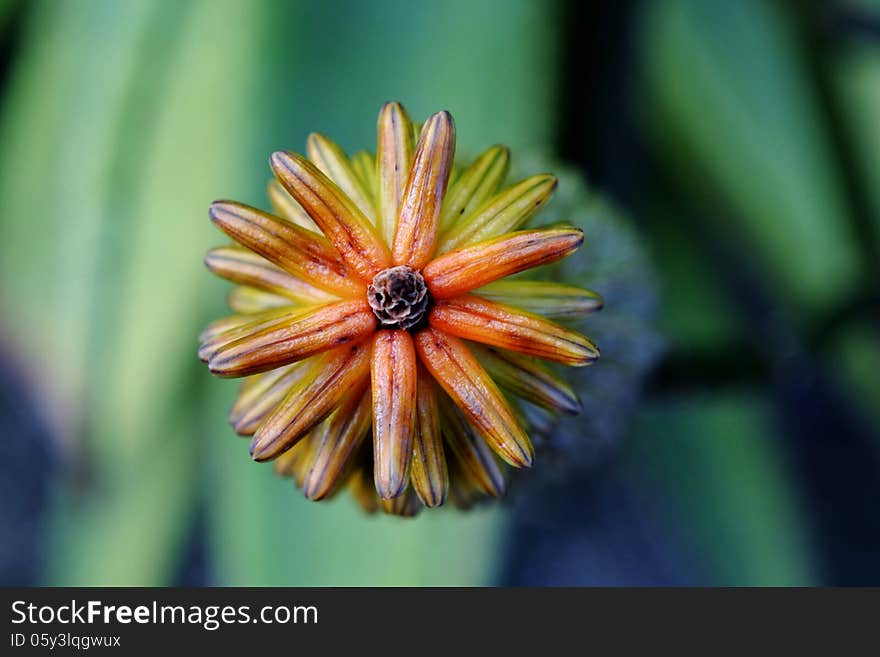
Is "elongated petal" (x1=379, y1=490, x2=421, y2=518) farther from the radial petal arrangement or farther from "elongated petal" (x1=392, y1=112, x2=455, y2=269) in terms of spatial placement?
"elongated petal" (x1=392, y1=112, x2=455, y2=269)

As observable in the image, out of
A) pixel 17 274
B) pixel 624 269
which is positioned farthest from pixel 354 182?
pixel 17 274

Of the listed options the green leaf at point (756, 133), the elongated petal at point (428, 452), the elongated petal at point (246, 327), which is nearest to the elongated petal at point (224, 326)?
the elongated petal at point (246, 327)

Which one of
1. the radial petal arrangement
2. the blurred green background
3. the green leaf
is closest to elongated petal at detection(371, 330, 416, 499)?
the radial petal arrangement

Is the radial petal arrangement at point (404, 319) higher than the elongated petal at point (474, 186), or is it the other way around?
the elongated petal at point (474, 186)

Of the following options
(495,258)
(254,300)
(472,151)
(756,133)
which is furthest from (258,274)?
(756,133)

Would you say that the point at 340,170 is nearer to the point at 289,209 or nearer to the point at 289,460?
the point at 289,209

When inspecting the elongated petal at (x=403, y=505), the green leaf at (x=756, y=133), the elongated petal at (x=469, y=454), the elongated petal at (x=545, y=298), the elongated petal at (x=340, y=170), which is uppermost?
the green leaf at (x=756, y=133)

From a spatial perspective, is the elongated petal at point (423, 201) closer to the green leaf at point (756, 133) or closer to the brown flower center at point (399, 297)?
the brown flower center at point (399, 297)

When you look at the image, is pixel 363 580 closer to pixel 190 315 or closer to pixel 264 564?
pixel 264 564
